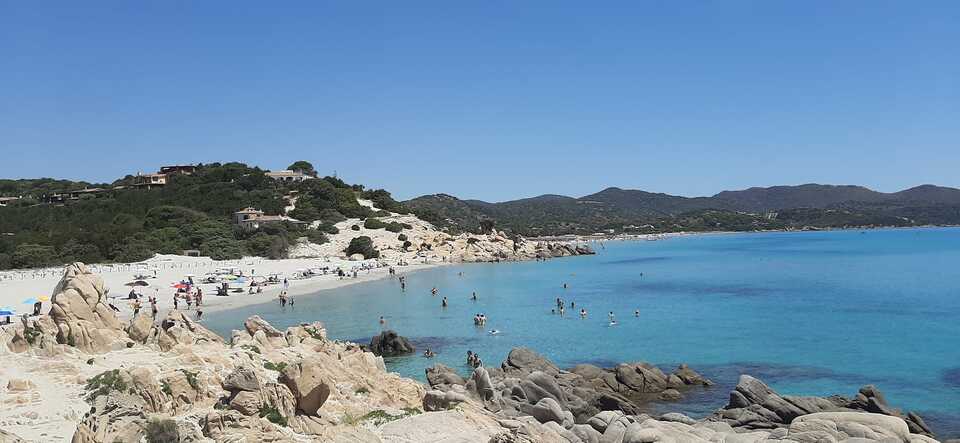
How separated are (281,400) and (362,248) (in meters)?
77.7

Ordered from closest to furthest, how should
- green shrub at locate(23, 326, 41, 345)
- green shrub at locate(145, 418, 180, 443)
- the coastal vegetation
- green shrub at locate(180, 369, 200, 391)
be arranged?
green shrub at locate(145, 418, 180, 443), green shrub at locate(180, 369, 200, 391), green shrub at locate(23, 326, 41, 345), the coastal vegetation

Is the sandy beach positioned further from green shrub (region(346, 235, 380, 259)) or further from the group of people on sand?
the group of people on sand

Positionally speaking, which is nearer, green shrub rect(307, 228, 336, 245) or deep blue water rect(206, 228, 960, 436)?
deep blue water rect(206, 228, 960, 436)

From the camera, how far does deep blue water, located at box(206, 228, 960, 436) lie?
28781mm

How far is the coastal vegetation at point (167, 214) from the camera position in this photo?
213 ft

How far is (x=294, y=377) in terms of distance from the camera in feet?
45.2

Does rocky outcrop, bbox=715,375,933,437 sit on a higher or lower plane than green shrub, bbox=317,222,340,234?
lower

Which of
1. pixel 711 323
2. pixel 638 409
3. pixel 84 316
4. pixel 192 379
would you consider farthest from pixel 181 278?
pixel 192 379

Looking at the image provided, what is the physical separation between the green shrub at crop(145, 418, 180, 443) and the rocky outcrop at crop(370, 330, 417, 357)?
22128 mm

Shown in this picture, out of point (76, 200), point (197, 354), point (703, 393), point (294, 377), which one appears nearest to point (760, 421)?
point (703, 393)

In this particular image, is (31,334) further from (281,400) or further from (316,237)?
(316,237)

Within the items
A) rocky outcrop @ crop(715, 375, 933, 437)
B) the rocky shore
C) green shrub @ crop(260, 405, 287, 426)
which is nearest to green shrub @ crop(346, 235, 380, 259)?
the rocky shore

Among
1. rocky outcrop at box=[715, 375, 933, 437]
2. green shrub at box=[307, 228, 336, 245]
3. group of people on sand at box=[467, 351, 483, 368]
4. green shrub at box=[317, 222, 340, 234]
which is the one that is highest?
green shrub at box=[317, 222, 340, 234]

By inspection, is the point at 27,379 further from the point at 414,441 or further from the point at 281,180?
the point at 281,180
